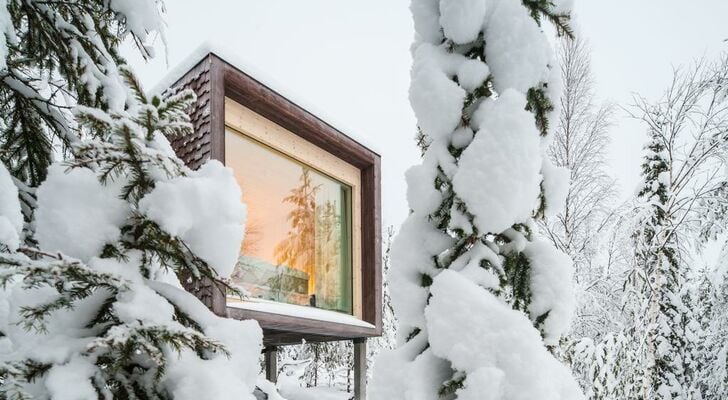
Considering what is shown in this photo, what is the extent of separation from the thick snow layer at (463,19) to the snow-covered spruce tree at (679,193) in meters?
7.95

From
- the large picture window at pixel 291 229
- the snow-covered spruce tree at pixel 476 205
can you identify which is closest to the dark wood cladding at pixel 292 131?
the large picture window at pixel 291 229

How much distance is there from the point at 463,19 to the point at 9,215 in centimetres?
206

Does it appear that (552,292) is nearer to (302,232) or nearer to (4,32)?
(4,32)

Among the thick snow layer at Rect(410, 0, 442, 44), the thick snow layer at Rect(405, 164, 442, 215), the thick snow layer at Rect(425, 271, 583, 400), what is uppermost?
the thick snow layer at Rect(410, 0, 442, 44)

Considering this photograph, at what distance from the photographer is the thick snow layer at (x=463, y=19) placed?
2447 millimetres

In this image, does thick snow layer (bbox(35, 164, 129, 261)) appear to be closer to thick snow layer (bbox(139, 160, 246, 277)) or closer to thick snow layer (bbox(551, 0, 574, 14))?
thick snow layer (bbox(139, 160, 246, 277))

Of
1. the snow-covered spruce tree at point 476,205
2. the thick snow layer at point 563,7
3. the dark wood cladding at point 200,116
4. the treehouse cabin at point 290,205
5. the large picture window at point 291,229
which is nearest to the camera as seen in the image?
the snow-covered spruce tree at point 476,205

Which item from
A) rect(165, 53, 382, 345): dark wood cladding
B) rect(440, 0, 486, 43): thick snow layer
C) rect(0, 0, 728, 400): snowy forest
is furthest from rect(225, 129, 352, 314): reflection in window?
rect(440, 0, 486, 43): thick snow layer

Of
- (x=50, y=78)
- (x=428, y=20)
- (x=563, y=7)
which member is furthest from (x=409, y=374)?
(x=50, y=78)

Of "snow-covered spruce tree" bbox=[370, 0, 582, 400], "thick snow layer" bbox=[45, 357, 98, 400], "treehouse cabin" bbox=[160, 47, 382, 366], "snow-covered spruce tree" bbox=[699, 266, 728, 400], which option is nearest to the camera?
"thick snow layer" bbox=[45, 357, 98, 400]

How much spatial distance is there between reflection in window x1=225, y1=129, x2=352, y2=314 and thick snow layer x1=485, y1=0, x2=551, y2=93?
167 inches

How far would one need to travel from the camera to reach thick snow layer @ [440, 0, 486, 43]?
2447 mm

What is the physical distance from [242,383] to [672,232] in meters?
10.2

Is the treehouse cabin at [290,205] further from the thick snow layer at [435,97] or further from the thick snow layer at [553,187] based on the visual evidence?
the thick snow layer at [553,187]
